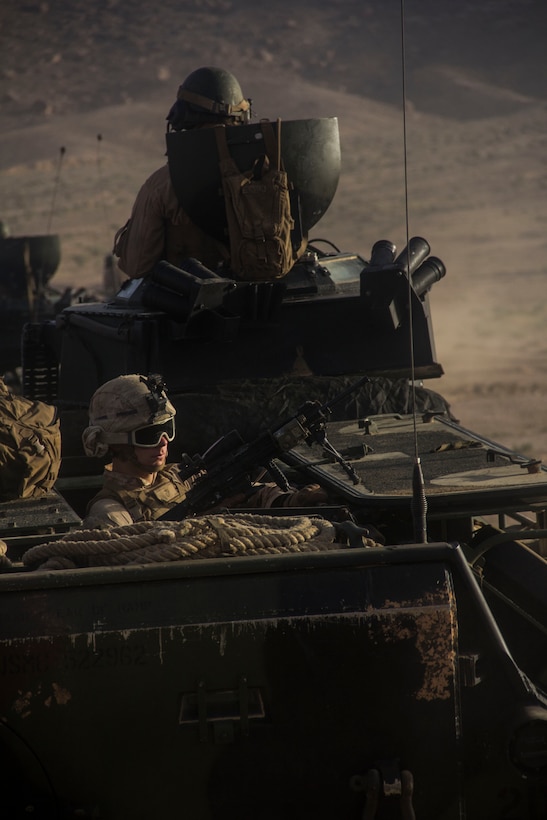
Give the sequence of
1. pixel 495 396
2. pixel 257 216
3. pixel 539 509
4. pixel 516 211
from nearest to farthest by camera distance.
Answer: pixel 539 509 < pixel 257 216 < pixel 495 396 < pixel 516 211

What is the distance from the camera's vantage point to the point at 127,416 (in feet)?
16.8

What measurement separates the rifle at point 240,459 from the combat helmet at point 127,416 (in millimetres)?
379

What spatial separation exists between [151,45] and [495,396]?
5271 cm

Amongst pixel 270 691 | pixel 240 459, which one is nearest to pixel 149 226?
pixel 240 459

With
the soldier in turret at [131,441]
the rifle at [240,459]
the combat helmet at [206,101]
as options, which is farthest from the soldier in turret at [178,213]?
the soldier in turret at [131,441]

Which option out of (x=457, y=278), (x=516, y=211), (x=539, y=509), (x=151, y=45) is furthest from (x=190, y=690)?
(x=151, y=45)

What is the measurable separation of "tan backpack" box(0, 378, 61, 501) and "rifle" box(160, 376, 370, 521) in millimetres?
631

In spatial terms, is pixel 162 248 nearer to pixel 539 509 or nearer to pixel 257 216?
pixel 257 216

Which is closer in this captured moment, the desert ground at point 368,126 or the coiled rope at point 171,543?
the coiled rope at point 171,543

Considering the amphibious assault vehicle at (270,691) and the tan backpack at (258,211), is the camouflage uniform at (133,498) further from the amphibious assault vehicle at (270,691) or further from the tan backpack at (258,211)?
the tan backpack at (258,211)

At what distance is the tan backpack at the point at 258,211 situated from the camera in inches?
313

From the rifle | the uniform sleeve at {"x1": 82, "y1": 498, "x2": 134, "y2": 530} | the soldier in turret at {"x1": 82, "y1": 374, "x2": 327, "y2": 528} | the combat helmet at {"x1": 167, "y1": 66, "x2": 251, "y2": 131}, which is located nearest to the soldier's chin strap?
the combat helmet at {"x1": 167, "y1": 66, "x2": 251, "y2": 131}

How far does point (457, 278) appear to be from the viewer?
4138 cm

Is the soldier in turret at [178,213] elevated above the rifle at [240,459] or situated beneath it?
elevated above
